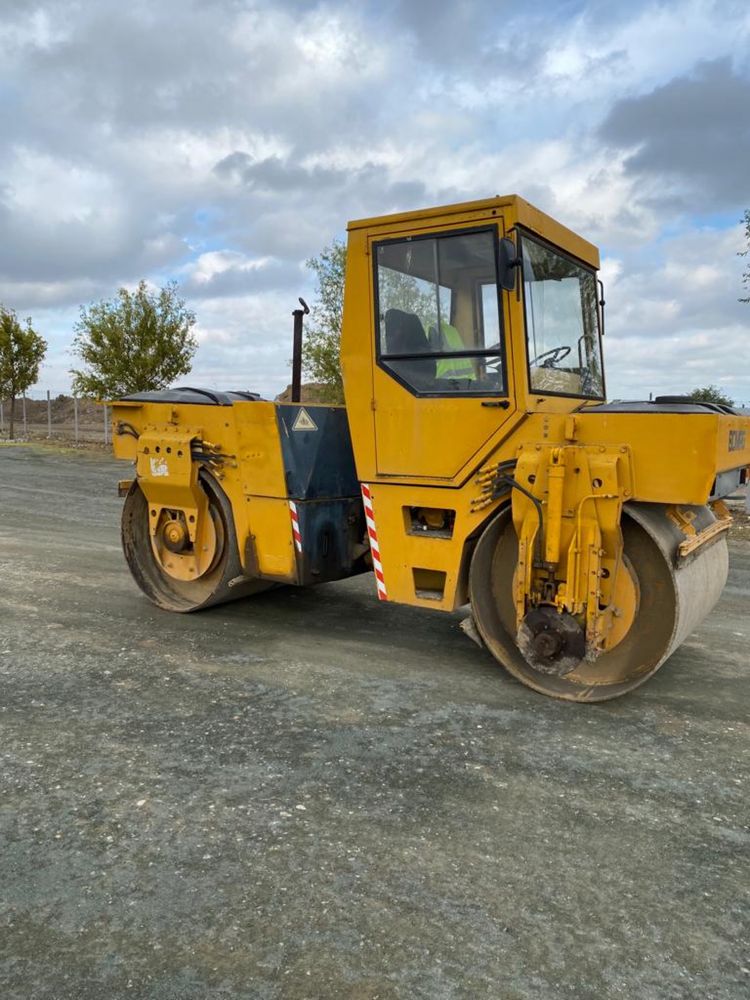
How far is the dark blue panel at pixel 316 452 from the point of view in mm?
5676

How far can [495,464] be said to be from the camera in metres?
4.74

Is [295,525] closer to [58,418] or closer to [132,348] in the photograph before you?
[132,348]

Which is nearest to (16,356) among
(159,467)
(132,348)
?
(132,348)

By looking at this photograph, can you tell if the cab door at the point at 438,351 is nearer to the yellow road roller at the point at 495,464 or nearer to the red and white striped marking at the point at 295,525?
the yellow road roller at the point at 495,464

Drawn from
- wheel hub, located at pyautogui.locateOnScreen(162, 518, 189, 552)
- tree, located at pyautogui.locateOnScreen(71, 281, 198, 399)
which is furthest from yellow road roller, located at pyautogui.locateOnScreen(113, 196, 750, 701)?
tree, located at pyautogui.locateOnScreen(71, 281, 198, 399)

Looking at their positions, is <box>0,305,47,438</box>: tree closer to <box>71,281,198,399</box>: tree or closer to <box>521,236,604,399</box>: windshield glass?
<box>71,281,198,399</box>: tree

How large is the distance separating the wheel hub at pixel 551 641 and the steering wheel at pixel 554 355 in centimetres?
145

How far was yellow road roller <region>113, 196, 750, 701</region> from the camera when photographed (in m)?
4.39

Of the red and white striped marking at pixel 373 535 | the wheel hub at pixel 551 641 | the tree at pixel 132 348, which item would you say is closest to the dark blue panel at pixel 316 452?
the red and white striped marking at pixel 373 535

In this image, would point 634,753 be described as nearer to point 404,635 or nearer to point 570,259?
point 404,635

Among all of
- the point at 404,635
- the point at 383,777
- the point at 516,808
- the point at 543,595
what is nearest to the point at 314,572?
the point at 404,635

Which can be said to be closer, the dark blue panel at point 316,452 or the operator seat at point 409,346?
the operator seat at point 409,346

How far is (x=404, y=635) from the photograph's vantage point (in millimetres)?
5898

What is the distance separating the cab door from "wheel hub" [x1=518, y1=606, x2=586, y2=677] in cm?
99
